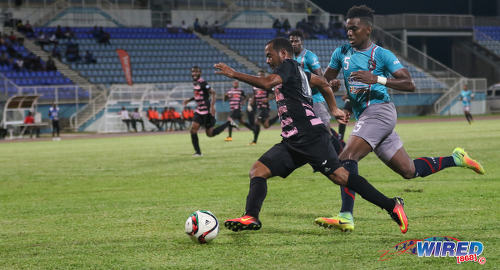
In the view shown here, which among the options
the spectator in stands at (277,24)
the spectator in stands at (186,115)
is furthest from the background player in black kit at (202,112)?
the spectator in stands at (277,24)

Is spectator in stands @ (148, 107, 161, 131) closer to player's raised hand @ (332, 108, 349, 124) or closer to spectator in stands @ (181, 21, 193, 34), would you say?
spectator in stands @ (181, 21, 193, 34)

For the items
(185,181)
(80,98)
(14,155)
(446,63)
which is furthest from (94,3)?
(185,181)

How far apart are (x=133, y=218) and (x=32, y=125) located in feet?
89.7

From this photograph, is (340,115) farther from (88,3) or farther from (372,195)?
(88,3)

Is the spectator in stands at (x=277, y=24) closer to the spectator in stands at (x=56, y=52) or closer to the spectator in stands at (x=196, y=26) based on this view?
the spectator in stands at (x=196, y=26)

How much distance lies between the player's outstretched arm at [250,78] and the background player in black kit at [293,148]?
30 millimetres

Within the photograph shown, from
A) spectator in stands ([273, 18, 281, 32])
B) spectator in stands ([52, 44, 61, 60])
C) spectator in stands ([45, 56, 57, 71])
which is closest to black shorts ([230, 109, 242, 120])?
spectator in stands ([45, 56, 57, 71])

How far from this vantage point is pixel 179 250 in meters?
5.95

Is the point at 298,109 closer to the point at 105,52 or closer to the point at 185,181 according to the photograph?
the point at 185,181

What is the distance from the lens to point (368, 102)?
7.22 metres

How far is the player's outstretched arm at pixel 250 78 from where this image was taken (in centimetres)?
599

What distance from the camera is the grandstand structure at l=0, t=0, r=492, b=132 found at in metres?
38.0

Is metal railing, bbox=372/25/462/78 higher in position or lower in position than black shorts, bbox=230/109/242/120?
higher
